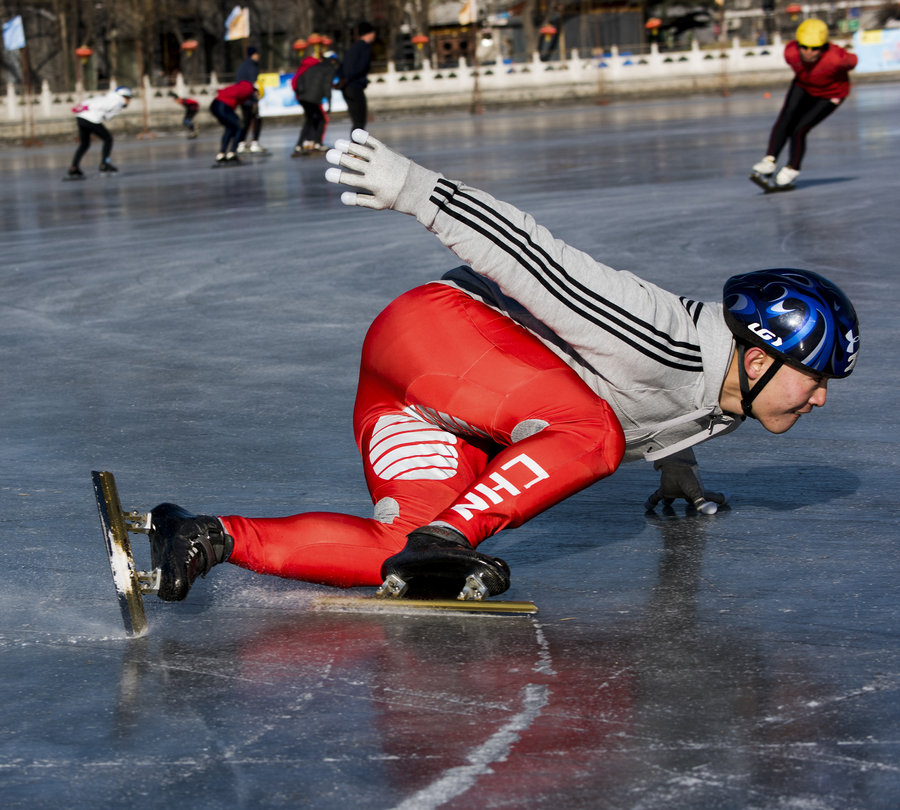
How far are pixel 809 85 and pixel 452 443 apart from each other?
10.5 m

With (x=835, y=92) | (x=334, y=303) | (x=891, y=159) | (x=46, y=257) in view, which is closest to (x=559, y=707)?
(x=334, y=303)

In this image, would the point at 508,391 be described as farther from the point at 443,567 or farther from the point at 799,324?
the point at 799,324

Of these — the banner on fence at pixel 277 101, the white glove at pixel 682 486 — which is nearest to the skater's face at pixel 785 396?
the white glove at pixel 682 486

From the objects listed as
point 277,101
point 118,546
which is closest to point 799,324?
point 118,546

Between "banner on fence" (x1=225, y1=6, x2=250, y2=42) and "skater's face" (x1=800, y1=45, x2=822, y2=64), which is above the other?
"banner on fence" (x1=225, y1=6, x2=250, y2=42)

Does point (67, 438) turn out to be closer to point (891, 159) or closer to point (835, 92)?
point (835, 92)

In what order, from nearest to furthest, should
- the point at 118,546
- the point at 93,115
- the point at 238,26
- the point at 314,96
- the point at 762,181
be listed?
1. the point at 118,546
2. the point at 762,181
3. the point at 93,115
4. the point at 314,96
5. the point at 238,26

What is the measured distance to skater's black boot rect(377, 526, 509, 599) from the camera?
3109mm

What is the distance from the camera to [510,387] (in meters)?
3.42

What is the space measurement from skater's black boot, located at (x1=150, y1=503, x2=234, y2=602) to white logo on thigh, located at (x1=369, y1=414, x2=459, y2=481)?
1.51 feet

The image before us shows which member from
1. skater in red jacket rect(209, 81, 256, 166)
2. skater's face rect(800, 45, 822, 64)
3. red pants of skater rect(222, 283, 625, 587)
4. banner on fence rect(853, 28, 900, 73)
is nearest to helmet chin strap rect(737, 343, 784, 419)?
red pants of skater rect(222, 283, 625, 587)

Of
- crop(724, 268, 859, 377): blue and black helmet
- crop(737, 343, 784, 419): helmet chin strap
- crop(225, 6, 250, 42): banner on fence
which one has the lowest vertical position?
crop(737, 343, 784, 419): helmet chin strap

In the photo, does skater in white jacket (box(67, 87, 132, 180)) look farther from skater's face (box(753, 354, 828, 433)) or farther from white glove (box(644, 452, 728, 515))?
skater's face (box(753, 354, 828, 433))

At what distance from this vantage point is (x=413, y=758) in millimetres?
2504
